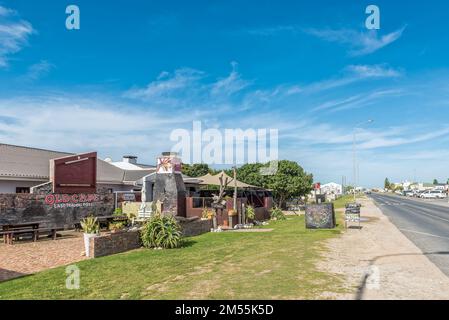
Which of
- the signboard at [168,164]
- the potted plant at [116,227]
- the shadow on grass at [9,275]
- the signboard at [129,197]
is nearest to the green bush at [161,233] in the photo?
the potted plant at [116,227]

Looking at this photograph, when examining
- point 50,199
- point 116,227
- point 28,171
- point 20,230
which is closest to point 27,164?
point 28,171

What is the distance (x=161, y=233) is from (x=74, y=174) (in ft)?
29.4

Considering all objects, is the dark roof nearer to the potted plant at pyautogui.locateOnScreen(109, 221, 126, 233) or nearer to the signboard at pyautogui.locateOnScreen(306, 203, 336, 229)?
the potted plant at pyautogui.locateOnScreen(109, 221, 126, 233)

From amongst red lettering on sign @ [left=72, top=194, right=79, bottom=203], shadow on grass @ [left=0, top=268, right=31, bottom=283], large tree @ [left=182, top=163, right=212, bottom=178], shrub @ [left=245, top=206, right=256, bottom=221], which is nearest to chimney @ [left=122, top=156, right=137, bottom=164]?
large tree @ [left=182, top=163, right=212, bottom=178]

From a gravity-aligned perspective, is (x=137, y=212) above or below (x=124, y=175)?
below

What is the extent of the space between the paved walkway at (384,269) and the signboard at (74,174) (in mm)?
13514

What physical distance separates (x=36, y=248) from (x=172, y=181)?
9037 millimetres

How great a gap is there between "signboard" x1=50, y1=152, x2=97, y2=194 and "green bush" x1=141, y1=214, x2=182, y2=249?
301 inches

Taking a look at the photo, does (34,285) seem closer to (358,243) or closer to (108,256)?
(108,256)

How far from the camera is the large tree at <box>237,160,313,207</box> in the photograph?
45562 millimetres

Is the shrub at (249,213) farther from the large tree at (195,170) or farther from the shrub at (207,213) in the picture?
the large tree at (195,170)
